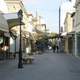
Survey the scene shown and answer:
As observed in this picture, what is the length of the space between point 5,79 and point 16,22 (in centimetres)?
2125

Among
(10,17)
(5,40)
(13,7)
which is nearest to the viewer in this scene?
(10,17)

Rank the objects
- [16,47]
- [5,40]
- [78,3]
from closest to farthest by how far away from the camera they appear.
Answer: [5,40] < [78,3] < [16,47]

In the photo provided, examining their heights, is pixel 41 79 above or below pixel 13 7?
below

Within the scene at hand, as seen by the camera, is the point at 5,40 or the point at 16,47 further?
the point at 16,47

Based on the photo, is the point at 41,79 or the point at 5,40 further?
the point at 5,40

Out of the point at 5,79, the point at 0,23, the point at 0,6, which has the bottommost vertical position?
the point at 5,79

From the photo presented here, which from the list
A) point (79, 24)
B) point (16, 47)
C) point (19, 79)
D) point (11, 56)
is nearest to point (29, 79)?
point (19, 79)

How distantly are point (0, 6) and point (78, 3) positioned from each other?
11.8 metres

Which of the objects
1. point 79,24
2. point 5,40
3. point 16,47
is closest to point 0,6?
point 5,40

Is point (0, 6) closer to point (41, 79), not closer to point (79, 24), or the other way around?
point (79, 24)

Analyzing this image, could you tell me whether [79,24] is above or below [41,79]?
above

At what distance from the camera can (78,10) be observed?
50.6 metres

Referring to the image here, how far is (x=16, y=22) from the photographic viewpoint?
38594 millimetres

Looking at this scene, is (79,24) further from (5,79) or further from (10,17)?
(5,79)
